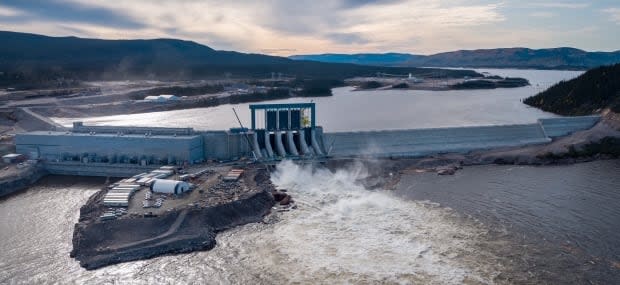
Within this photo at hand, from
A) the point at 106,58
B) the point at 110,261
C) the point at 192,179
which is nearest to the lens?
the point at 110,261

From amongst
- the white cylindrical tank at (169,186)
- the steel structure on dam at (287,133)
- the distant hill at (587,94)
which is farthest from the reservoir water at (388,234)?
the distant hill at (587,94)

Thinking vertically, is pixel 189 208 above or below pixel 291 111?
below

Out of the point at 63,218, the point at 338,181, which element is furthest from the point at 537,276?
the point at 63,218

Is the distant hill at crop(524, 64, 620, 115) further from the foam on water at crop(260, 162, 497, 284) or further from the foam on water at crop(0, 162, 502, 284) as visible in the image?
the foam on water at crop(0, 162, 502, 284)

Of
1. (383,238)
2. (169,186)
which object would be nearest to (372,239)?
(383,238)

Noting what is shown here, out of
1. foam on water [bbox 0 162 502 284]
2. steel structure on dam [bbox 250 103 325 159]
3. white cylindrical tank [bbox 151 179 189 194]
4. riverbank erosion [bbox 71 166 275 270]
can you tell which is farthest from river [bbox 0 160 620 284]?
steel structure on dam [bbox 250 103 325 159]

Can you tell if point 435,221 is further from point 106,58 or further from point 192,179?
point 106,58

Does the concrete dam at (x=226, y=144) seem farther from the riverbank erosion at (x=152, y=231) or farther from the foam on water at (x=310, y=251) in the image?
the riverbank erosion at (x=152, y=231)
